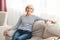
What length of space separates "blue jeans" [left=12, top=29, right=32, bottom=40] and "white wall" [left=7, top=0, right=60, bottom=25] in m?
0.77

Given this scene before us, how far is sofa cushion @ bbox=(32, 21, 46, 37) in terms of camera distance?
3.07m

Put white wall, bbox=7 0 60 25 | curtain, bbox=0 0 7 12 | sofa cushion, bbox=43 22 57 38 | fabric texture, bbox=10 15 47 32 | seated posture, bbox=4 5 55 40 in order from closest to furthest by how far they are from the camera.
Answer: sofa cushion, bbox=43 22 57 38 < seated posture, bbox=4 5 55 40 < fabric texture, bbox=10 15 47 32 < white wall, bbox=7 0 60 25 < curtain, bbox=0 0 7 12

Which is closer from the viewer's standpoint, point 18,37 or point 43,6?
point 18,37

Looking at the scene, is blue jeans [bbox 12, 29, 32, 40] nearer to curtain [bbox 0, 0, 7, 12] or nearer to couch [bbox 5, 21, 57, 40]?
couch [bbox 5, 21, 57, 40]

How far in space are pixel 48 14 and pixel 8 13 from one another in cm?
116

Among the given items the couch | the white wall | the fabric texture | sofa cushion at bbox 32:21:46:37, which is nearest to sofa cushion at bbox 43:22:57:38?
the couch

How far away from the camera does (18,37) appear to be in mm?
2936

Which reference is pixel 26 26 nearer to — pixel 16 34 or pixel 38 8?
pixel 16 34

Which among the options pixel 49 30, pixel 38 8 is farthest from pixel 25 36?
pixel 38 8

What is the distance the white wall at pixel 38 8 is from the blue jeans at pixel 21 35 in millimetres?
774

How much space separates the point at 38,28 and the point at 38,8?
2.51 feet

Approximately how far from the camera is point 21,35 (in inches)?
119

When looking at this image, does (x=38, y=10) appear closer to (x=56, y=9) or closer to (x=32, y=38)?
(x=56, y=9)

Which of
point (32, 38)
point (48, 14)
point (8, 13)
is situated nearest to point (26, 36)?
point (32, 38)
